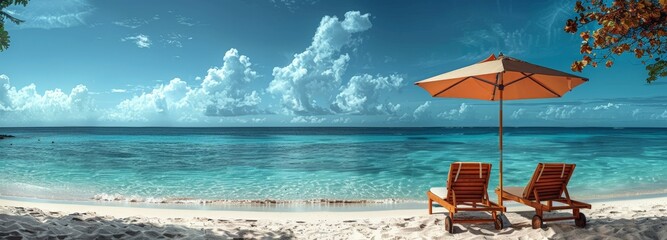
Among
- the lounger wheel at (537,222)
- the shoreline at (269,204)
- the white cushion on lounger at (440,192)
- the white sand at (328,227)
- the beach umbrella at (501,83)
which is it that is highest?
the beach umbrella at (501,83)

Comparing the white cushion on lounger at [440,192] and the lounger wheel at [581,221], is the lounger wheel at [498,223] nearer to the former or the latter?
the white cushion on lounger at [440,192]

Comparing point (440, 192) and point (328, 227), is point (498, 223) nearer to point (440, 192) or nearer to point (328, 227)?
point (440, 192)

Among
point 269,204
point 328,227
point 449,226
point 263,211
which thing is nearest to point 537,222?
point 449,226

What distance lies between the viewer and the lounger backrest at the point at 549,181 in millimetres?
5273

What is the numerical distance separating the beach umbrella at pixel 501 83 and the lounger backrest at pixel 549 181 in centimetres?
50

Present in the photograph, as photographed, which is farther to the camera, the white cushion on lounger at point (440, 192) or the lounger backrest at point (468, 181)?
the white cushion on lounger at point (440, 192)

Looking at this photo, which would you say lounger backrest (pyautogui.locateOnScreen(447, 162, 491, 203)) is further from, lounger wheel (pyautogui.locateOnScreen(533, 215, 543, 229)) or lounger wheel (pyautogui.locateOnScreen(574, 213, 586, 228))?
lounger wheel (pyautogui.locateOnScreen(574, 213, 586, 228))

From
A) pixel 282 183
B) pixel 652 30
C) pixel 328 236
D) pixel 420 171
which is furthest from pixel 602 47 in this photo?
pixel 420 171

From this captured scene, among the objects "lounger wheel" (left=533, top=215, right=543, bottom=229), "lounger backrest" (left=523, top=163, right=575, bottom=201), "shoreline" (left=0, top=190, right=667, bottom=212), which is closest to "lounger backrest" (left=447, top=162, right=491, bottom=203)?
"lounger backrest" (left=523, top=163, right=575, bottom=201)

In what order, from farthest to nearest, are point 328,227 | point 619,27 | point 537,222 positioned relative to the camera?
point 328,227, point 537,222, point 619,27

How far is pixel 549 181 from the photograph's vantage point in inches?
213

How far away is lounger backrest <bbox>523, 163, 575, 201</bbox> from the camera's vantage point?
5273 millimetres

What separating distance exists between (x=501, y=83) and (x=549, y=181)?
153 cm

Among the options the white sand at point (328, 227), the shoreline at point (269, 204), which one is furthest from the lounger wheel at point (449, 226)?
the shoreline at point (269, 204)
